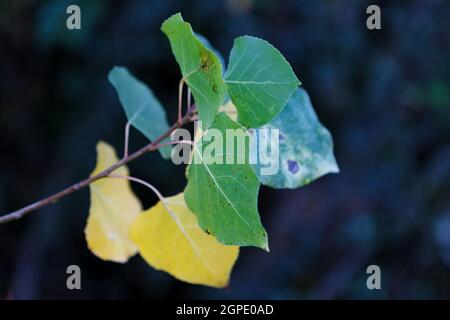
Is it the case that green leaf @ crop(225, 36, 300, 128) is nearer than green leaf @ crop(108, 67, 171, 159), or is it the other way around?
green leaf @ crop(225, 36, 300, 128)

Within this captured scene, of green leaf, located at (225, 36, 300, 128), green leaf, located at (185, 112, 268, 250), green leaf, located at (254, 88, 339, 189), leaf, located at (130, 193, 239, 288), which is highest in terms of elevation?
green leaf, located at (225, 36, 300, 128)

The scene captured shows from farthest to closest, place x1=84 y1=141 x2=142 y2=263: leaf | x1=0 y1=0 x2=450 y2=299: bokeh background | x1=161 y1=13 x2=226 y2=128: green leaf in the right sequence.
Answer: x1=0 y1=0 x2=450 y2=299: bokeh background → x1=84 y1=141 x2=142 y2=263: leaf → x1=161 y1=13 x2=226 y2=128: green leaf

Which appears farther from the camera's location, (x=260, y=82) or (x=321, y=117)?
(x=321, y=117)

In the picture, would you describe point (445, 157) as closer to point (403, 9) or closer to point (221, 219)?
point (403, 9)

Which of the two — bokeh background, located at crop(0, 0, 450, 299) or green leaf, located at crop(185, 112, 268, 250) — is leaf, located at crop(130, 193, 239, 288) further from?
bokeh background, located at crop(0, 0, 450, 299)

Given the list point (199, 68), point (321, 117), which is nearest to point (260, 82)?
point (199, 68)

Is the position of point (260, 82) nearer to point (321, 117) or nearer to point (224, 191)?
point (224, 191)

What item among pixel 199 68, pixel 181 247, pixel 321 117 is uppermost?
pixel 321 117

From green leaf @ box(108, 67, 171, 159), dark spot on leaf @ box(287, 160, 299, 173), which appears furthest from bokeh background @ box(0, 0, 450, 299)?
dark spot on leaf @ box(287, 160, 299, 173)
